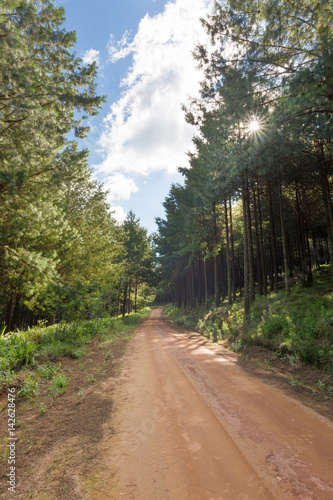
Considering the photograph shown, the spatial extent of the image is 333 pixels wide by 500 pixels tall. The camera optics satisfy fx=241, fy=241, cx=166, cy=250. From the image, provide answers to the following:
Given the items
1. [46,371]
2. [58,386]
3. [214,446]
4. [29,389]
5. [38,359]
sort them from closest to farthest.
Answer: [214,446]
[29,389]
[58,386]
[46,371]
[38,359]

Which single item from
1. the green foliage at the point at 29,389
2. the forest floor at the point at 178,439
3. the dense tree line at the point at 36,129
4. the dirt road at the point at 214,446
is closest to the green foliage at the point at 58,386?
the forest floor at the point at 178,439

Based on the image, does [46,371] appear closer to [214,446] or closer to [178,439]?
[178,439]

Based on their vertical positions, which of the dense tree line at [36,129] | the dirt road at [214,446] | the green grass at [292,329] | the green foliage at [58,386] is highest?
the dense tree line at [36,129]

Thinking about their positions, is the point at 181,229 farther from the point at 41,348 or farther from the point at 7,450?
the point at 7,450

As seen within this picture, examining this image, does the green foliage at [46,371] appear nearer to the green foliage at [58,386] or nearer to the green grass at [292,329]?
the green foliage at [58,386]

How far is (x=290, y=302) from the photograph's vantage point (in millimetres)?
13672

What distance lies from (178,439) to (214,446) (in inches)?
23.0

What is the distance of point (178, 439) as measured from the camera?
3.87 meters

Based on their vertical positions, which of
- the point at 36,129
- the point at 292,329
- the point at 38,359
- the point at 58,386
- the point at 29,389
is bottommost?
the point at 58,386

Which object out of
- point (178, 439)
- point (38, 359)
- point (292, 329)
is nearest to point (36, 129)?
point (38, 359)

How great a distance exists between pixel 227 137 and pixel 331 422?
31.6 feet

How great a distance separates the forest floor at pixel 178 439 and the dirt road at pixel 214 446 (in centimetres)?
2

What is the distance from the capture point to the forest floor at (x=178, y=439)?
2.91m

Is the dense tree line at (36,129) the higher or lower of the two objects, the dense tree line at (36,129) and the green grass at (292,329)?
the higher
